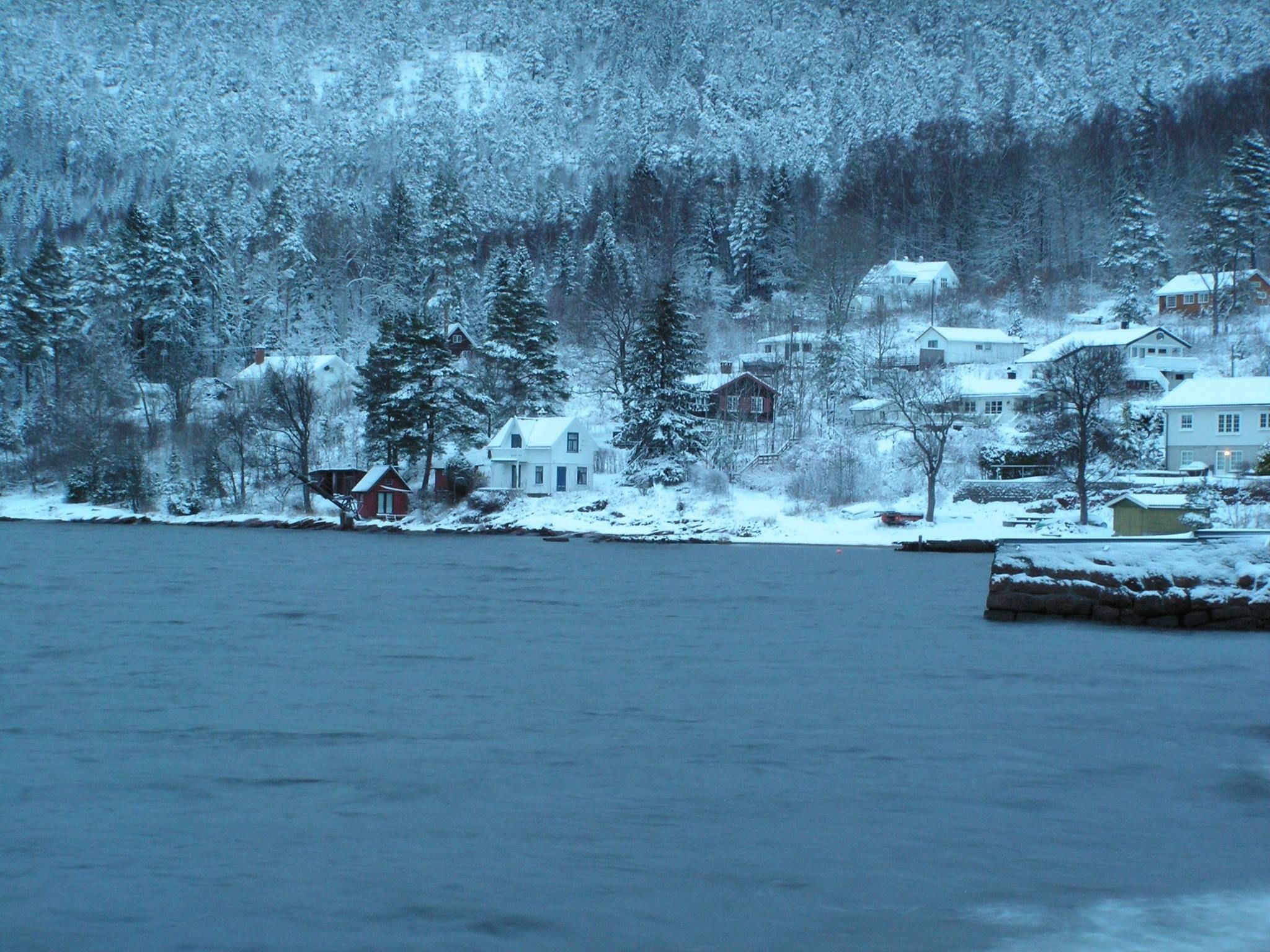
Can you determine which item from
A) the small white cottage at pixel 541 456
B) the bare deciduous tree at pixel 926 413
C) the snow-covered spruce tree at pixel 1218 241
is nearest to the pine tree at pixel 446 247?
the small white cottage at pixel 541 456

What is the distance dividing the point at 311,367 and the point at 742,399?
32771mm

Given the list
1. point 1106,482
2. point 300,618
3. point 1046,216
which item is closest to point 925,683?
point 300,618

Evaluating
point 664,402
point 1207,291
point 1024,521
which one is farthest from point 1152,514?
point 1207,291

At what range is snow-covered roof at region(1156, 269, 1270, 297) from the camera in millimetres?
89562

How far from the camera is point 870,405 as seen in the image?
76.4 metres

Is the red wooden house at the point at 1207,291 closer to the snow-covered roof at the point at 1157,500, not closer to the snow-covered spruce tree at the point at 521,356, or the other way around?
the snow-covered roof at the point at 1157,500

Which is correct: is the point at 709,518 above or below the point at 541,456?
below

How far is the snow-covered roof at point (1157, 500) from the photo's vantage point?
4925 centimetres

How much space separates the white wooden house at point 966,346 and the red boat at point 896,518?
98.2 ft

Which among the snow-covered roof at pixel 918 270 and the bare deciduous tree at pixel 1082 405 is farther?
the snow-covered roof at pixel 918 270

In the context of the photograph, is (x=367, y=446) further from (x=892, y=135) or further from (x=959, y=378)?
(x=892, y=135)

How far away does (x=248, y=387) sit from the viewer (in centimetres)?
8750

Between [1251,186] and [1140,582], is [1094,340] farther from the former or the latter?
[1140,582]

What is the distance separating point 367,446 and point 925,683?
60056 mm
